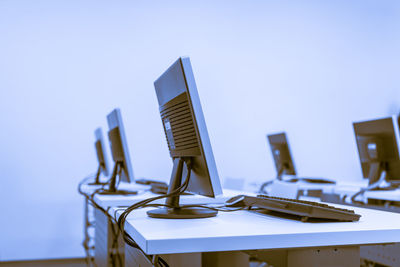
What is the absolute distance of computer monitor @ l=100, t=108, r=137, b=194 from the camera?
7.79 ft

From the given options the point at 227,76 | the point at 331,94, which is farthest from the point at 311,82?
the point at 227,76

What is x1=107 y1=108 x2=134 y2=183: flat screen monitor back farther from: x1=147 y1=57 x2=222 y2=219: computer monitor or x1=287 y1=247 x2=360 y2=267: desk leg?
x1=287 y1=247 x2=360 y2=267: desk leg

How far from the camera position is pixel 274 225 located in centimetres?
118

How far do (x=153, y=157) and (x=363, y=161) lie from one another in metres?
2.35

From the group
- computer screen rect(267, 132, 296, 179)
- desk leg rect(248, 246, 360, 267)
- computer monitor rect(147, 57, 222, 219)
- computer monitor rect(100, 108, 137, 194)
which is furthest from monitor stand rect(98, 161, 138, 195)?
computer screen rect(267, 132, 296, 179)

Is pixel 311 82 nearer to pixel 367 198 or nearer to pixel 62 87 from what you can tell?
pixel 367 198

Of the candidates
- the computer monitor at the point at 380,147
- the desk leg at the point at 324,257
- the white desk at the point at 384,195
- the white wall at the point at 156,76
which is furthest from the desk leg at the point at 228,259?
the white wall at the point at 156,76

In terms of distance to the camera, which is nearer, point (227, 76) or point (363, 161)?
point (363, 161)

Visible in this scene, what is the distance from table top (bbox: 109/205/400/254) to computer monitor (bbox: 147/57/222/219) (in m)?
0.09

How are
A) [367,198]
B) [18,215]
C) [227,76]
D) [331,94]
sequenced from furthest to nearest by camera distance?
1. [331,94]
2. [227,76]
3. [18,215]
4. [367,198]

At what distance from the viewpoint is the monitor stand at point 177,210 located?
4.29 feet

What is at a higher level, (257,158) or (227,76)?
(227,76)

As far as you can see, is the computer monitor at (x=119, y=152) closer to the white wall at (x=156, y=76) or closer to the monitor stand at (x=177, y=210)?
the monitor stand at (x=177, y=210)

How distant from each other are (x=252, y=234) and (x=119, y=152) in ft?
5.17
